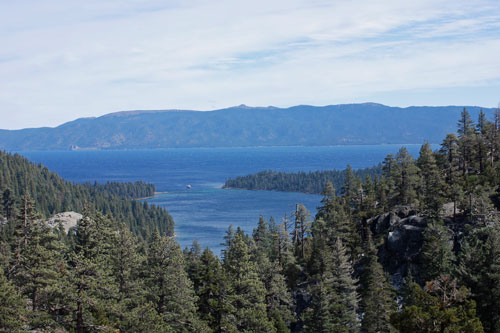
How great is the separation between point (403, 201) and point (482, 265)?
33.0 meters

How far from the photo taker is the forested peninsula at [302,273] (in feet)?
105

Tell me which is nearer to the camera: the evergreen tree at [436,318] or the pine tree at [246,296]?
the evergreen tree at [436,318]

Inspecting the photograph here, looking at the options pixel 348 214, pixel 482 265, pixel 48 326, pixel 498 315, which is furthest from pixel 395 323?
pixel 348 214

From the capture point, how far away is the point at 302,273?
236ft

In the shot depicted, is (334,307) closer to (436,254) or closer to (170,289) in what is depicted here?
(436,254)

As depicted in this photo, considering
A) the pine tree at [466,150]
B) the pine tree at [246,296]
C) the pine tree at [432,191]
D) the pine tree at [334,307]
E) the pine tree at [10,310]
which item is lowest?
the pine tree at [334,307]

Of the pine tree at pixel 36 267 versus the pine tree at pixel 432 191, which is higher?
the pine tree at pixel 432 191

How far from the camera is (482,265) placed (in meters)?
43.8

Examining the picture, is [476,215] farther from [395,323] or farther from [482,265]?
[395,323]

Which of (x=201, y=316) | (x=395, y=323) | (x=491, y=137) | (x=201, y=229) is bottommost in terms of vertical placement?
(x=201, y=229)

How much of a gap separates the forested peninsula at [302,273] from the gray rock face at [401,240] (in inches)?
6.3

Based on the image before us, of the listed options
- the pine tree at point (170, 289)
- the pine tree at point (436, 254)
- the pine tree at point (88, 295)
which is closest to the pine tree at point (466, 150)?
the pine tree at point (436, 254)

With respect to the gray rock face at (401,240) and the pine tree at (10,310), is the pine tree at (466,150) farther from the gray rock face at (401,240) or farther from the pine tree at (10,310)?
the pine tree at (10,310)

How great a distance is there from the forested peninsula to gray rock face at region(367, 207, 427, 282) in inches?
6.3
